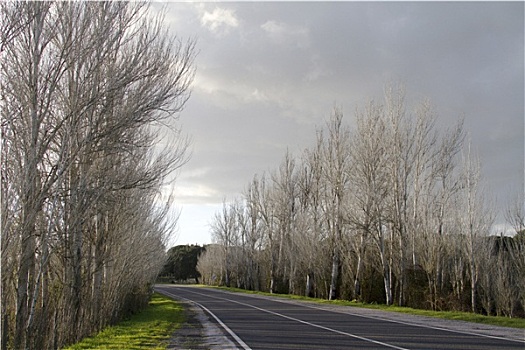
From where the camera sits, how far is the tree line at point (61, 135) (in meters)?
9.07

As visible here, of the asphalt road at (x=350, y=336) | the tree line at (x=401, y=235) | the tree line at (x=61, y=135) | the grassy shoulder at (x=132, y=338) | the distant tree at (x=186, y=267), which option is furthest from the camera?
the distant tree at (x=186, y=267)

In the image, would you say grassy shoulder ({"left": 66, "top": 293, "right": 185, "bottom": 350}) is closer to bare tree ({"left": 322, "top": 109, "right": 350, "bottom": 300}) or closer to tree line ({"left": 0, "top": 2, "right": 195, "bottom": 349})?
tree line ({"left": 0, "top": 2, "right": 195, "bottom": 349})

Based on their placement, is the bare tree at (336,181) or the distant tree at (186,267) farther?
the distant tree at (186,267)

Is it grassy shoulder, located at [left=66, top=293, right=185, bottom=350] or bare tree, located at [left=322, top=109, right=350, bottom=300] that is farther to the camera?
bare tree, located at [left=322, top=109, right=350, bottom=300]

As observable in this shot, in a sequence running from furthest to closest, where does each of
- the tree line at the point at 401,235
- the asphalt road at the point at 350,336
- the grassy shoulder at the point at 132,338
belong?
the tree line at the point at 401,235 < the grassy shoulder at the point at 132,338 < the asphalt road at the point at 350,336

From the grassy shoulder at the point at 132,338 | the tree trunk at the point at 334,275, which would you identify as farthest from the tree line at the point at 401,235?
the grassy shoulder at the point at 132,338

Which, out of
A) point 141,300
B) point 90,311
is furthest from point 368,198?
Answer: point 90,311

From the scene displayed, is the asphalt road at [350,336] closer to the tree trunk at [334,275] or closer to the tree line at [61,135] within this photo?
the tree line at [61,135]

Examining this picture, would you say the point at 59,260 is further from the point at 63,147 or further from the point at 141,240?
the point at 141,240

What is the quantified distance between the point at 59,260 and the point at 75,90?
5.11 metres

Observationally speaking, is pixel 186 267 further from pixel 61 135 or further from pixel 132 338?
pixel 61 135

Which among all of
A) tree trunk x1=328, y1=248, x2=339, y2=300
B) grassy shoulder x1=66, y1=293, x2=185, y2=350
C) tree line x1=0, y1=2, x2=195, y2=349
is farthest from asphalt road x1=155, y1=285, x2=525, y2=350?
tree trunk x1=328, y1=248, x2=339, y2=300

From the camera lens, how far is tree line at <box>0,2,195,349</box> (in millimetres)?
9070

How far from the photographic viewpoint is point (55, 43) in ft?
34.8
